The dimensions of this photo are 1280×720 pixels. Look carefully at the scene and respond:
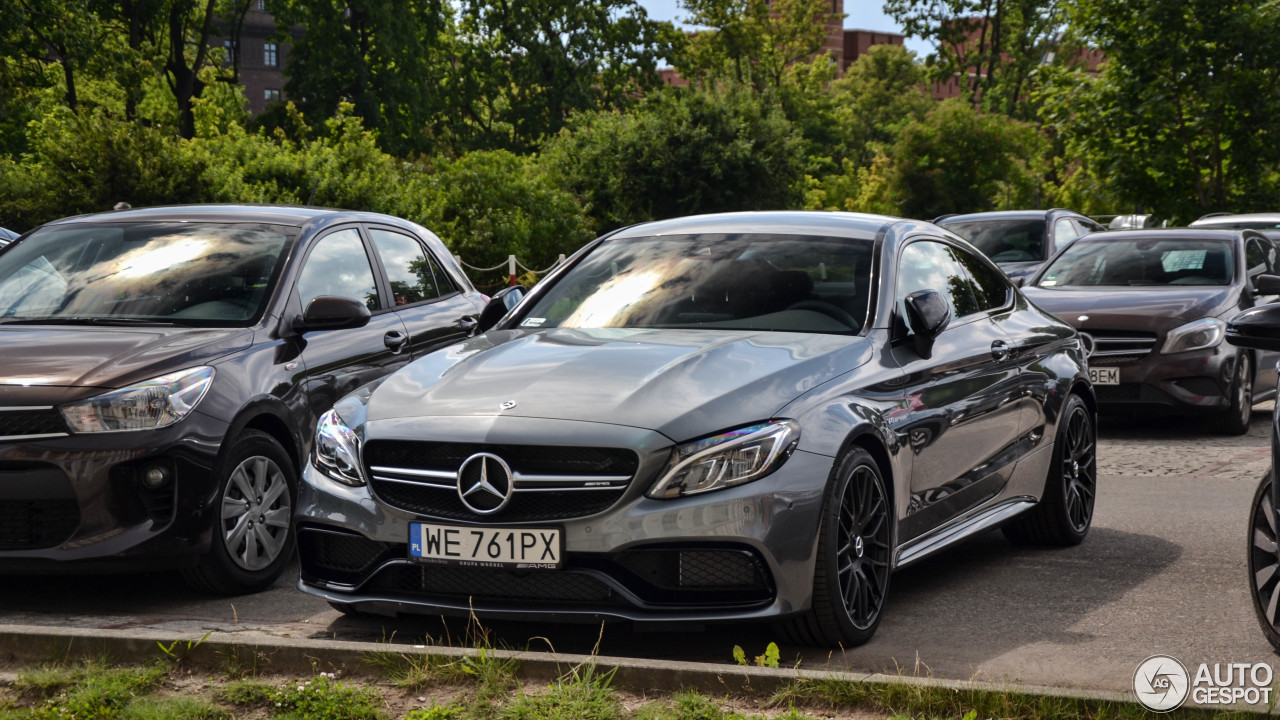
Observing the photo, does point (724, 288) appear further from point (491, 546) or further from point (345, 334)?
point (345, 334)

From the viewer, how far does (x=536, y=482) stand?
4.93 metres

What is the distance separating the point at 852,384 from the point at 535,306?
1665mm

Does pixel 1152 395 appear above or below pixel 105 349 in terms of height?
below

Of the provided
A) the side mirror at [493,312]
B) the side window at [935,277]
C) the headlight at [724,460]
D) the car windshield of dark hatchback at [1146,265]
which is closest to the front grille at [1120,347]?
the car windshield of dark hatchback at [1146,265]

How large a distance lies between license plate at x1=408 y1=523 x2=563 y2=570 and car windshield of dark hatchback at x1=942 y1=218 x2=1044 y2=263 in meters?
15.2

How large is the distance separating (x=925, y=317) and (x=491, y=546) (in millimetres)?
1978

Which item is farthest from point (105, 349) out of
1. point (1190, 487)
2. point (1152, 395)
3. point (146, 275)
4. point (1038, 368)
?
point (1152, 395)

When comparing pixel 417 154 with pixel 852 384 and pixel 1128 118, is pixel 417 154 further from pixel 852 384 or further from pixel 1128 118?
pixel 852 384

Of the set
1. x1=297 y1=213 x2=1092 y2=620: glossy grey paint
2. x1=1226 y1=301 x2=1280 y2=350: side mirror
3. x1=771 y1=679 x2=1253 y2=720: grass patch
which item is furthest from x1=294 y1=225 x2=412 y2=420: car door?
x1=1226 y1=301 x2=1280 y2=350: side mirror

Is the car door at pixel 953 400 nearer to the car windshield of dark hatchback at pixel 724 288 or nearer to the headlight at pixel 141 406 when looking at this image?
the car windshield of dark hatchback at pixel 724 288

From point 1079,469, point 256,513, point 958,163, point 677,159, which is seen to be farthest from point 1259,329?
point 677,159

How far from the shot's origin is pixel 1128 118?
99.1ft

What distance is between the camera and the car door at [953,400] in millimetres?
5914

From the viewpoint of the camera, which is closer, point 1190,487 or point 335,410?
point 335,410
